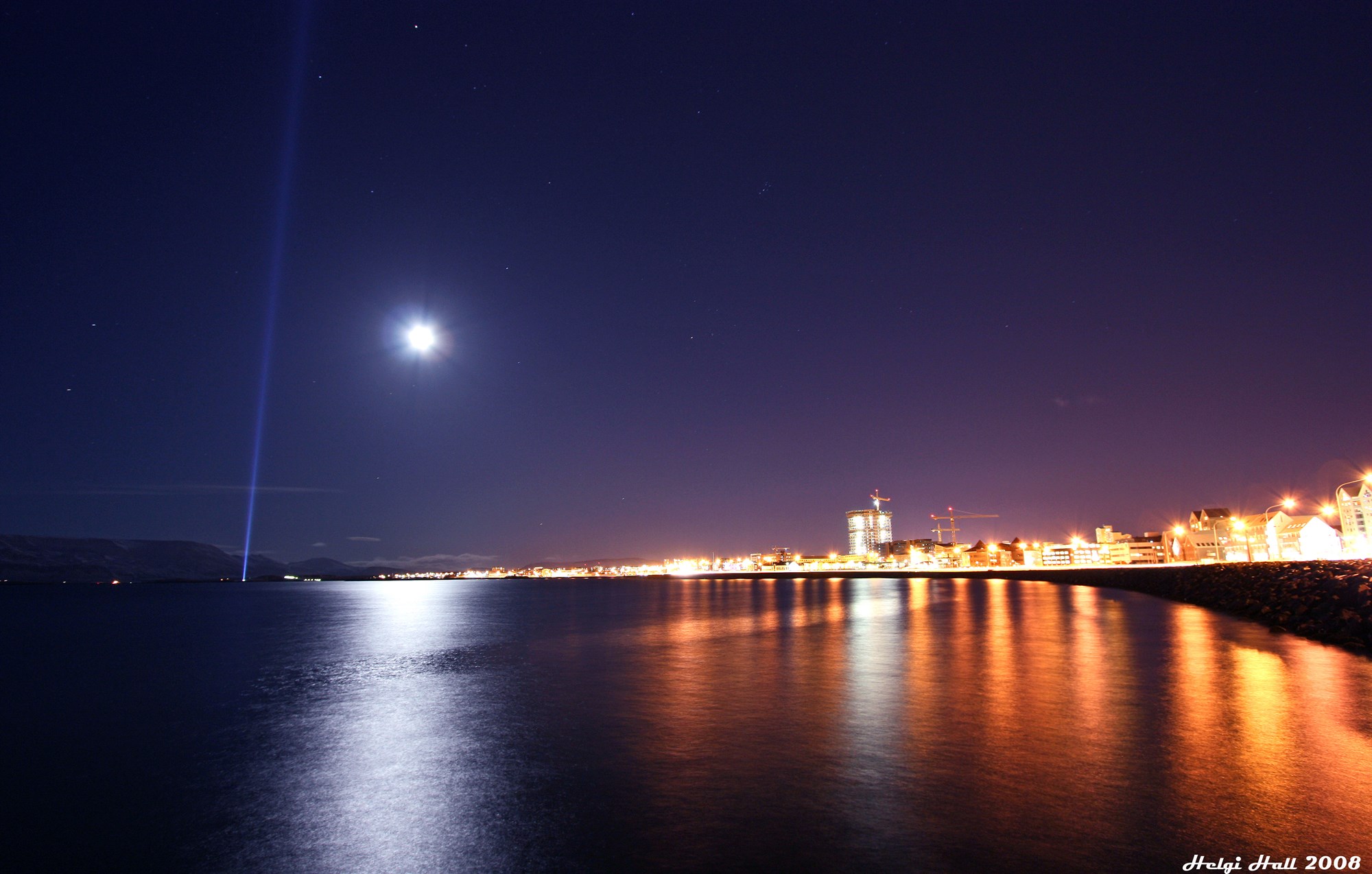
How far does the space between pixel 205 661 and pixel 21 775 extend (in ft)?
69.4

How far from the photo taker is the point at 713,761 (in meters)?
11.8

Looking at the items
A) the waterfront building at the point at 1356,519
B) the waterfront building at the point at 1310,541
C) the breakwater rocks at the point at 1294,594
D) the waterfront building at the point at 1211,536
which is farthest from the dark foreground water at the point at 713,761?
the waterfront building at the point at 1211,536

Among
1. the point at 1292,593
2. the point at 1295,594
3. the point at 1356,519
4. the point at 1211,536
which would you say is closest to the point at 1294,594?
the point at 1295,594

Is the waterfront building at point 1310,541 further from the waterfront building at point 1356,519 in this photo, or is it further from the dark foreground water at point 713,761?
the dark foreground water at point 713,761

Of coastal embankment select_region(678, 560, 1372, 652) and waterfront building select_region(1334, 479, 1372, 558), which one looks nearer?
coastal embankment select_region(678, 560, 1372, 652)

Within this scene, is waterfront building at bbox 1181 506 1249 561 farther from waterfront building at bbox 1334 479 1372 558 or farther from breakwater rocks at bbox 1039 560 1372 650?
breakwater rocks at bbox 1039 560 1372 650

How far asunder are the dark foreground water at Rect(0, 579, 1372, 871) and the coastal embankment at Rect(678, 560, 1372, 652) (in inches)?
110

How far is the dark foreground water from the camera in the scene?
26.5 ft

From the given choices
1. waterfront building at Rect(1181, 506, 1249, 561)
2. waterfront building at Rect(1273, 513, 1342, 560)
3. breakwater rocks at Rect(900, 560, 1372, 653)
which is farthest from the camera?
waterfront building at Rect(1181, 506, 1249, 561)

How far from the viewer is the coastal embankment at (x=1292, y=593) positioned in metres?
27.0

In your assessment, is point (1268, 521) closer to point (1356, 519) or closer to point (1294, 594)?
point (1356, 519)

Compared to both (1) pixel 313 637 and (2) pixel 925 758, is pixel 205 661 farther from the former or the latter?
(2) pixel 925 758

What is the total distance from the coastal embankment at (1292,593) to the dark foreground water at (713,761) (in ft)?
9.14

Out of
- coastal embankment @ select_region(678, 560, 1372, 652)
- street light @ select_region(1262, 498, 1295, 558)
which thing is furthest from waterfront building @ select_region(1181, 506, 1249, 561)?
coastal embankment @ select_region(678, 560, 1372, 652)
